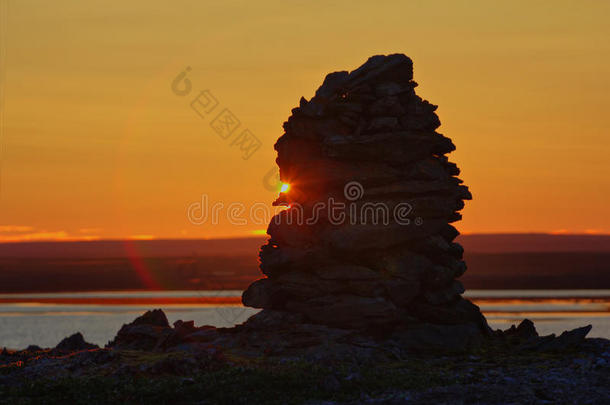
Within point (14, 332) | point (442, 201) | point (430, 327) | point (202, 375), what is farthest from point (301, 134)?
point (14, 332)

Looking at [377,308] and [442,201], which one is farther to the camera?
[442,201]

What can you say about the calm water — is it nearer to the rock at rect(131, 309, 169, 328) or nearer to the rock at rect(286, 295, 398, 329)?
the rock at rect(131, 309, 169, 328)

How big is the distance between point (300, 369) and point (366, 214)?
563 inches

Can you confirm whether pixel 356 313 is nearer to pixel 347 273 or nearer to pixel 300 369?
pixel 347 273

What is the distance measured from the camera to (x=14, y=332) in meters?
108

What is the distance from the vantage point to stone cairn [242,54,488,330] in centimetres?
5422

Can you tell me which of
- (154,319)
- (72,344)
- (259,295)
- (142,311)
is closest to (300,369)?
(259,295)

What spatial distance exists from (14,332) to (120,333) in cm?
5797

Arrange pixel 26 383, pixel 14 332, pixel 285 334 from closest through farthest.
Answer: pixel 26 383, pixel 285 334, pixel 14 332

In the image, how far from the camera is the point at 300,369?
4428 cm

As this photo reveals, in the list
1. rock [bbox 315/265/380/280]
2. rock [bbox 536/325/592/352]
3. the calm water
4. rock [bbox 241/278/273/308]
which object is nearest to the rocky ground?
rock [bbox 536/325/592/352]

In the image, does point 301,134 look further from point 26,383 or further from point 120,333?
point 26,383

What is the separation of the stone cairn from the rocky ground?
7.70 ft

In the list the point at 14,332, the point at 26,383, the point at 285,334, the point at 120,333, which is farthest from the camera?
the point at 14,332
